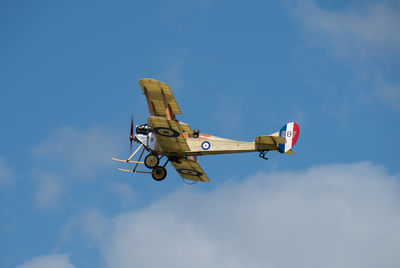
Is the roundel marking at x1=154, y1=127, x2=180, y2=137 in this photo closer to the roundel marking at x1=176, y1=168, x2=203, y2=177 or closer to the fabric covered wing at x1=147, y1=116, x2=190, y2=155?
the fabric covered wing at x1=147, y1=116, x2=190, y2=155

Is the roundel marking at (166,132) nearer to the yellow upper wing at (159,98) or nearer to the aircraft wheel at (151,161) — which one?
the yellow upper wing at (159,98)

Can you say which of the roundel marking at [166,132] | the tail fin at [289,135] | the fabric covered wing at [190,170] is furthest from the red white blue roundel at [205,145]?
the tail fin at [289,135]

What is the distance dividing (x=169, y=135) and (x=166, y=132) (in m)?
0.25

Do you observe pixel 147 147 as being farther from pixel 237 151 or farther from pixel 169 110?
pixel 237 151

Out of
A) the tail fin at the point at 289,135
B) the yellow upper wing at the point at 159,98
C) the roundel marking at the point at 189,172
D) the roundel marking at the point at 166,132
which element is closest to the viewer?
the roundel marking at the point at 166,132

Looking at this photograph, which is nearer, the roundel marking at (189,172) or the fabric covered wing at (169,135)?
the fabric covered wing at (169,135)

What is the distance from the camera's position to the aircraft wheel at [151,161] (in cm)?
3197

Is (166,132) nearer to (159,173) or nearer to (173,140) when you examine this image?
(173,140)

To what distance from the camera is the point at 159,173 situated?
1261 inches

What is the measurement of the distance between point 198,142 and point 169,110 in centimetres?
198

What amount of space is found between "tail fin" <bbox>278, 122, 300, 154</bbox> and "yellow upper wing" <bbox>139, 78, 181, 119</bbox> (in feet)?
16.1

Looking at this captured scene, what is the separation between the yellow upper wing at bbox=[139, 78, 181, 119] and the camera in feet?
101

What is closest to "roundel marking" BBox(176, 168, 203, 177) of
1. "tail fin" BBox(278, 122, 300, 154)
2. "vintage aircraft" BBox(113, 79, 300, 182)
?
"vintage aircraft" BBox(113, 79, 300, 182)

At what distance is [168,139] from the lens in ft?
101
